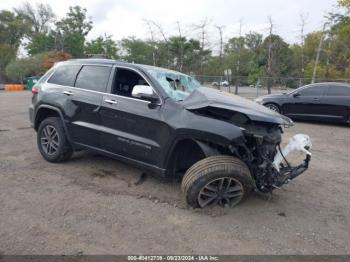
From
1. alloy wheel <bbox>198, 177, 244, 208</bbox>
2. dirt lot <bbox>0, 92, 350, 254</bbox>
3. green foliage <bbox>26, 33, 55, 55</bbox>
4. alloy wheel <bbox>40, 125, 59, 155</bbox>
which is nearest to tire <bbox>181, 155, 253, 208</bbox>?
alloy wheel <bbox>198, 177, 244, 208</bbox>

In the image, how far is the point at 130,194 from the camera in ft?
13.7

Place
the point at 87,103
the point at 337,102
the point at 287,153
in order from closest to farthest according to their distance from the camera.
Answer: the point at 287,153 < the point at 87,103 < the point at 337,102

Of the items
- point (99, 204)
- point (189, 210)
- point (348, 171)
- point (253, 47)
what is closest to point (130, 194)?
point (99, 204)

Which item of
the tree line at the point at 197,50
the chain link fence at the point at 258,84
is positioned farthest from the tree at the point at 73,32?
the chain link fence at the point at 258,84

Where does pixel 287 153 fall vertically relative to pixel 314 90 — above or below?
below

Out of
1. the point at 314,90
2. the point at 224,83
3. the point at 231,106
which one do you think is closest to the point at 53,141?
the point at 231,106

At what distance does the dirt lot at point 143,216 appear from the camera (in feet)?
10.0

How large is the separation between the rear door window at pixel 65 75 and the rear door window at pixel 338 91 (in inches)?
344

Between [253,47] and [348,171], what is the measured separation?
43.4 meters

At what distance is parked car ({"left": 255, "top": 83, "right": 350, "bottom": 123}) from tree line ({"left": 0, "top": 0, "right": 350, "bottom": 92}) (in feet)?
39.1

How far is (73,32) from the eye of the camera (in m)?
60.6

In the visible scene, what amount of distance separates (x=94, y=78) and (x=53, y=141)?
1.33 m

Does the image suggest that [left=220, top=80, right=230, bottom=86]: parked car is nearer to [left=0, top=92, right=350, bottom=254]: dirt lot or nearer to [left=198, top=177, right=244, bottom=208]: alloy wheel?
[left=0, top=92, right=350, bottom=254]: dirt lot

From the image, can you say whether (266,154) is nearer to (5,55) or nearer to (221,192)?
(221,192)
